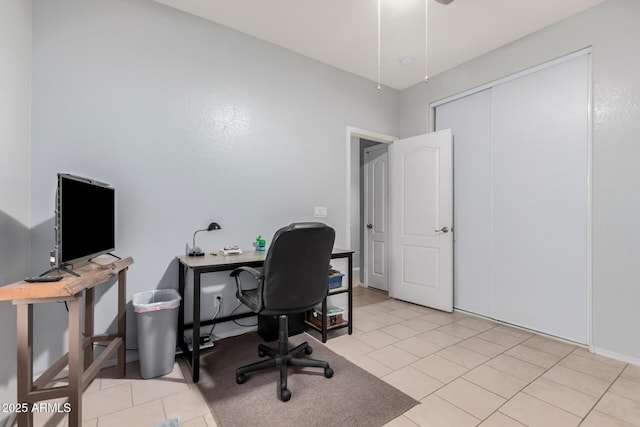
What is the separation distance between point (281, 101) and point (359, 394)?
2717 millimetres

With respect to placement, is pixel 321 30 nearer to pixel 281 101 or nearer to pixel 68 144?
pixel 281 101

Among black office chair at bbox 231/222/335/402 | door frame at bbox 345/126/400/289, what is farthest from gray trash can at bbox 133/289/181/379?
door frame at bbox 345/126/400/289

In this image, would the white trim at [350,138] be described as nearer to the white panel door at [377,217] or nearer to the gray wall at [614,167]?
the white panel door at [377,217]

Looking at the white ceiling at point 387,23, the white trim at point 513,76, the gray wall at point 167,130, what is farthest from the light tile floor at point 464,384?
the white ceiling at point 387,23

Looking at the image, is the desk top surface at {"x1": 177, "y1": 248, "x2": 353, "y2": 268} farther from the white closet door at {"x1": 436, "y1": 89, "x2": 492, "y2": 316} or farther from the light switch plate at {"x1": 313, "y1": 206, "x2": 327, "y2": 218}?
the white closet door at {"x1": 436, "y1": 89, "x2": 492, "y2": 316}

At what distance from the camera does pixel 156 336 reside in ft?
6.70

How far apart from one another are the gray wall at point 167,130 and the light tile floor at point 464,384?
0.69 m

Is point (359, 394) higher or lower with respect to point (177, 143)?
lower

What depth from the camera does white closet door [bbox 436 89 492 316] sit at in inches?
130

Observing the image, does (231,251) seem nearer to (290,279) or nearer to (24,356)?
(290,279)

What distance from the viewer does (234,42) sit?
2.84m

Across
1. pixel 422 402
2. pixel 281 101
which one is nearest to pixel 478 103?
pixel 281 101

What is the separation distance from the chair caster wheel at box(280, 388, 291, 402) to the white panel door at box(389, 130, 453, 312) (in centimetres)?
239

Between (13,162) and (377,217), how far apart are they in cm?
399
